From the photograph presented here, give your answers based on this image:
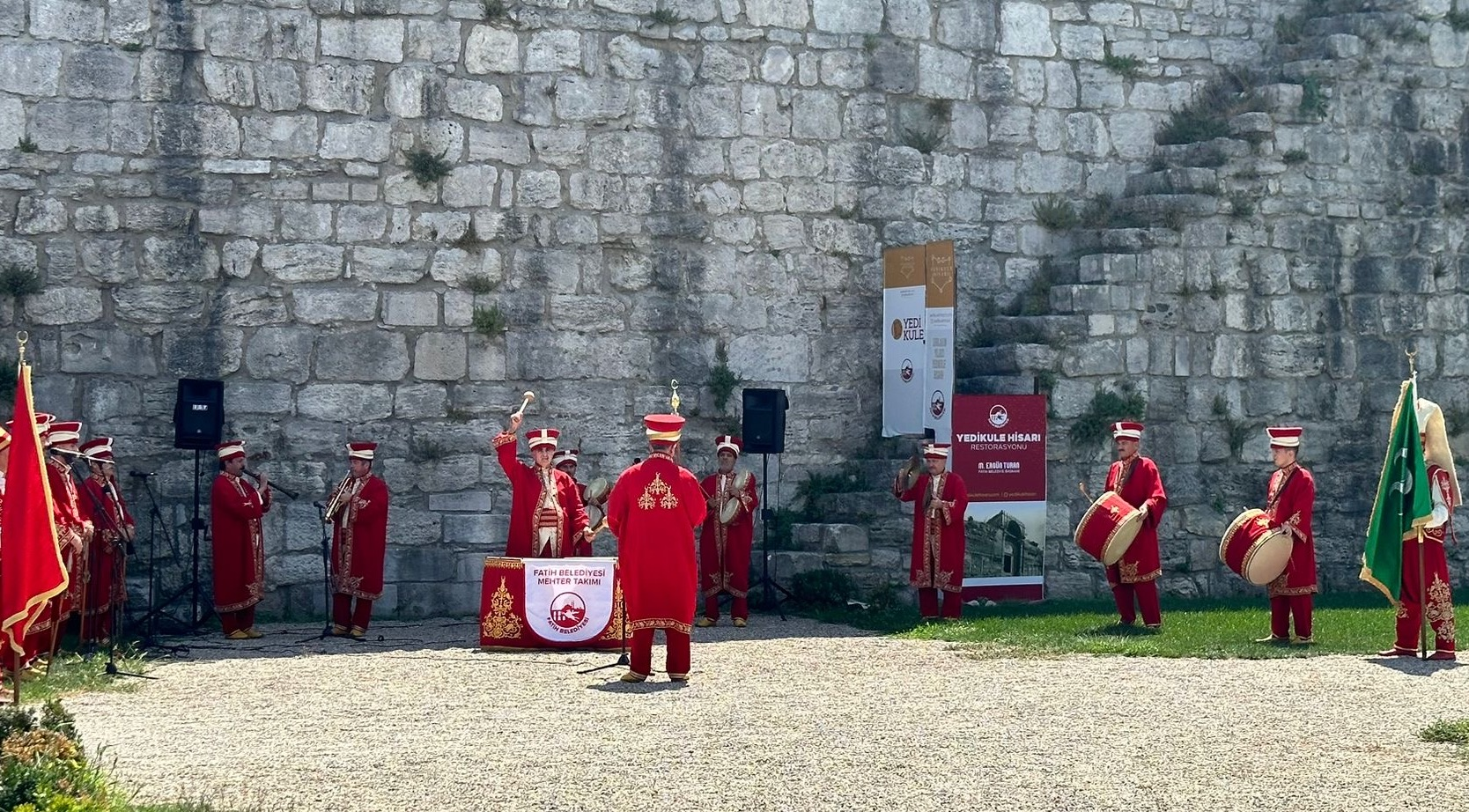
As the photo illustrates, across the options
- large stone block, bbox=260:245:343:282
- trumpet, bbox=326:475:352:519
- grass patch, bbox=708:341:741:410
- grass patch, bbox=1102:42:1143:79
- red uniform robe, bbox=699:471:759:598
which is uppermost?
grass patch, bbox=1102:42:1143:79

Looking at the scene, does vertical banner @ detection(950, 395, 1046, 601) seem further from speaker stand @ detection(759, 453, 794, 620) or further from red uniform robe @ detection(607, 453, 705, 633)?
red uniform robe @ detection(607, 453, 705, 633)

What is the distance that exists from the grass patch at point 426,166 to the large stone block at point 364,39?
758 millimetres

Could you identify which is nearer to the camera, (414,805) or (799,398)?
(414,805)

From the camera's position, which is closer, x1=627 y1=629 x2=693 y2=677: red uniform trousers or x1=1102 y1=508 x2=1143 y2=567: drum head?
x1=627 y1=629 x2=693 y2=677: red uniform trousers

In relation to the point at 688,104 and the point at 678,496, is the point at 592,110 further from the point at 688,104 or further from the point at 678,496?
the point at 678,496

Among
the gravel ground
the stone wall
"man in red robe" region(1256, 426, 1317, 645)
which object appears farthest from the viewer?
the stone wall

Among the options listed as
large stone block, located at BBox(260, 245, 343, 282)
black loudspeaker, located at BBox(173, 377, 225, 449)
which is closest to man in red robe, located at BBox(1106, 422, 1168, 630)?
large stone block, located at BBox(260, 245, 343, 282)

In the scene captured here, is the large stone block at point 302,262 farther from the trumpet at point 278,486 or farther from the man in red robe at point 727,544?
the man in red robe at point 727,544

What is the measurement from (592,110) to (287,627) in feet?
15.8

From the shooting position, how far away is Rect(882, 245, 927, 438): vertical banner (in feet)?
47.3

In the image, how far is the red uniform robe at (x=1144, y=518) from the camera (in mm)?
12586

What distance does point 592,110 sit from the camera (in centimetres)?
1441

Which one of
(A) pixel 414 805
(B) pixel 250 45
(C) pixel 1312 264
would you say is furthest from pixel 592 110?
(A) pixel 414 805

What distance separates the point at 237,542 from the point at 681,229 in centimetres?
446
